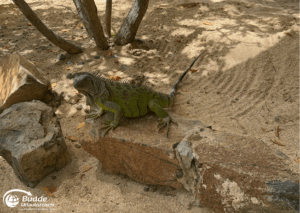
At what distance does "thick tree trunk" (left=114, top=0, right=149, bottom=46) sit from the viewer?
20.3 feet

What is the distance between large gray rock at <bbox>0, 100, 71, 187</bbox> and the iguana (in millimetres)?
816

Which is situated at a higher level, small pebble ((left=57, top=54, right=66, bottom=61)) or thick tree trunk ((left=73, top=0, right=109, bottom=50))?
thick tree trunk ((left=73, top=0, right=109, bottom=50))

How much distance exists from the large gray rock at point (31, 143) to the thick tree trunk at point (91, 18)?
118 inches

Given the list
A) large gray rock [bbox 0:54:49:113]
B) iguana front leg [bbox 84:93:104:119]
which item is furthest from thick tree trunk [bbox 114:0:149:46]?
iguana front leg [bbox 84:93:104:119]

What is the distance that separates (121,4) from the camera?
30.1ft

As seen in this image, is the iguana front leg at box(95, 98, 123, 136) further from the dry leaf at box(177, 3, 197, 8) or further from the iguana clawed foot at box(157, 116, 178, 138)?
the dry leaf at box(177, 3, 197, 8)

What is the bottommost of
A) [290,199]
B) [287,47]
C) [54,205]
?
[54,205]

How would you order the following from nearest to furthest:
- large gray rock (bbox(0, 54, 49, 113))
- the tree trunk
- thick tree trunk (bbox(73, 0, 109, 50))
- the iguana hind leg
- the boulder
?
the boulder → the iguana hind leg → large gray rock (bbox(0, 54, 49, 113)) → the tree trunk → thick tree trunk (bbox(73, 0, 109, 50))

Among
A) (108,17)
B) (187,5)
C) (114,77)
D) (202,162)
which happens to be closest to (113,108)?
(202,162)

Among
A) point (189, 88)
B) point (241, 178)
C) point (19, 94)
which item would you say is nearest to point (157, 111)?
point (241, 178)

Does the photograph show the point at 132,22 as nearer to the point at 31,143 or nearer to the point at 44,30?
the point at 44,30

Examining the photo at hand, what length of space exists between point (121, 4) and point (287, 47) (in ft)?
19.7

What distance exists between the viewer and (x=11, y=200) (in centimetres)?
338

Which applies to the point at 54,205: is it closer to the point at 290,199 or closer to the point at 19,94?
the point at 19,94
